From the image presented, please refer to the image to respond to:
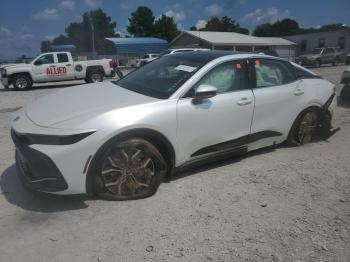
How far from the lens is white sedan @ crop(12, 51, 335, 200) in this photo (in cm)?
326

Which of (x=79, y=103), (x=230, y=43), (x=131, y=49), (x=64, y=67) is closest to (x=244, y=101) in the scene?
(x=79, y=103)

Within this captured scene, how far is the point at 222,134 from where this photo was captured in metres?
4.21

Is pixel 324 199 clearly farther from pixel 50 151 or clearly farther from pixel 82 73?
pixel 82 73

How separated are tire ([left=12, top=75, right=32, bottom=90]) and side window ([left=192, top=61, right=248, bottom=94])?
14156mm

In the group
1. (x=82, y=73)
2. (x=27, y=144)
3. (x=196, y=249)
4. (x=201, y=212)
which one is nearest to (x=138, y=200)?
(x=201, y=212)

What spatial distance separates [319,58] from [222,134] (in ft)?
98.5

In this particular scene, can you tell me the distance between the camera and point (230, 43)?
41.0m

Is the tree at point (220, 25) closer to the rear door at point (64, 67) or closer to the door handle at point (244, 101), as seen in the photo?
the rear door at point (64, 67)

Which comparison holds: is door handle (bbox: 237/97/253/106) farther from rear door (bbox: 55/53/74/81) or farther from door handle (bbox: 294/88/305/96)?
rear door (bbox: 55/53/74/81)

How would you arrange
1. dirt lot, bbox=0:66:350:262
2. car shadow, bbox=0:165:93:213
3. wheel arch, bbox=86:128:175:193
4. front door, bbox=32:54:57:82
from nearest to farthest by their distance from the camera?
1. dirt lot, bbox=0:66:350:262
2. wheel arch, bbox=86:128:175:193
3. car shadow, bbox=0:165:93:213
4. front door, bbox=32:54:57:82

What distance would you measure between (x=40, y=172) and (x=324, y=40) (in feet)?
160

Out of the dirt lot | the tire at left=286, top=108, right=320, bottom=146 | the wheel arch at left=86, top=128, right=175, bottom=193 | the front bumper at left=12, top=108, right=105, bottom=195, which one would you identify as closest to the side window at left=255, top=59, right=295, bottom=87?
the tire at left=286, top=108, right=320, bottom=146

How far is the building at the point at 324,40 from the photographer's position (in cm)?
4319

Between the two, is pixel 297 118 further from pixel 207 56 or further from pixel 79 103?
pixel 79 103
